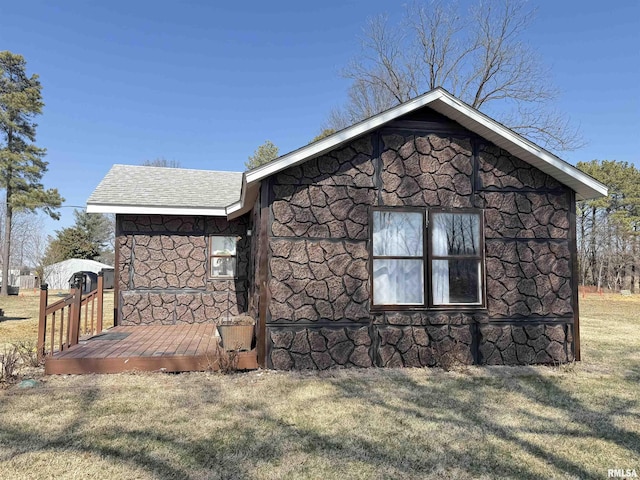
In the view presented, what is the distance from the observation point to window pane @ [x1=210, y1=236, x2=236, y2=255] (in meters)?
9.12

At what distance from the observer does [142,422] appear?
365 centimetres

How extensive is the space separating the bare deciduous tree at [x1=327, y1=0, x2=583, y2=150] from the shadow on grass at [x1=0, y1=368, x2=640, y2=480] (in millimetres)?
16770

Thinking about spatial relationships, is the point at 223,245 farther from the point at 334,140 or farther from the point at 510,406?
the point at 510,406

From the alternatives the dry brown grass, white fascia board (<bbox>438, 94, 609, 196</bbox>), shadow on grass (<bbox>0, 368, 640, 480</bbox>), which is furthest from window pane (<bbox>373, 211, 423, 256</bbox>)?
the dry brown grass

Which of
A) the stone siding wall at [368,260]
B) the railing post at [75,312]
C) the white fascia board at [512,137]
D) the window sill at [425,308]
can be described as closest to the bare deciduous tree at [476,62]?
the white fascia board at [512,137]

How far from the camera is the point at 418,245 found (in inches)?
229

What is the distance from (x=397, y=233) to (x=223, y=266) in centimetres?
483

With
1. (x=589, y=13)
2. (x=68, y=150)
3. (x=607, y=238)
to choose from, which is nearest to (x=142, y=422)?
(x=589, y=13)

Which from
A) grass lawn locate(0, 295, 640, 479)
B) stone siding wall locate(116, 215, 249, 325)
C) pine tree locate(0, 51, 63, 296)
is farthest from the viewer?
pine tree locate(0, 51, 63, 296)

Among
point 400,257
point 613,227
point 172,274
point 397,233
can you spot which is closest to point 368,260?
point 400,257

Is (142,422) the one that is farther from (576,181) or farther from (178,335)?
(576,181)

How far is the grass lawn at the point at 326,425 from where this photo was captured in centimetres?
287

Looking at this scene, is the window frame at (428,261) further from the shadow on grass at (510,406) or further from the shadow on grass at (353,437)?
the shadow on grass at (353,437)

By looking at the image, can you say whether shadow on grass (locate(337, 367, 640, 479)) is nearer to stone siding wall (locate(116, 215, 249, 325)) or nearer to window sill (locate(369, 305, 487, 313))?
window sill (locate(369, 305, 487, 313))
